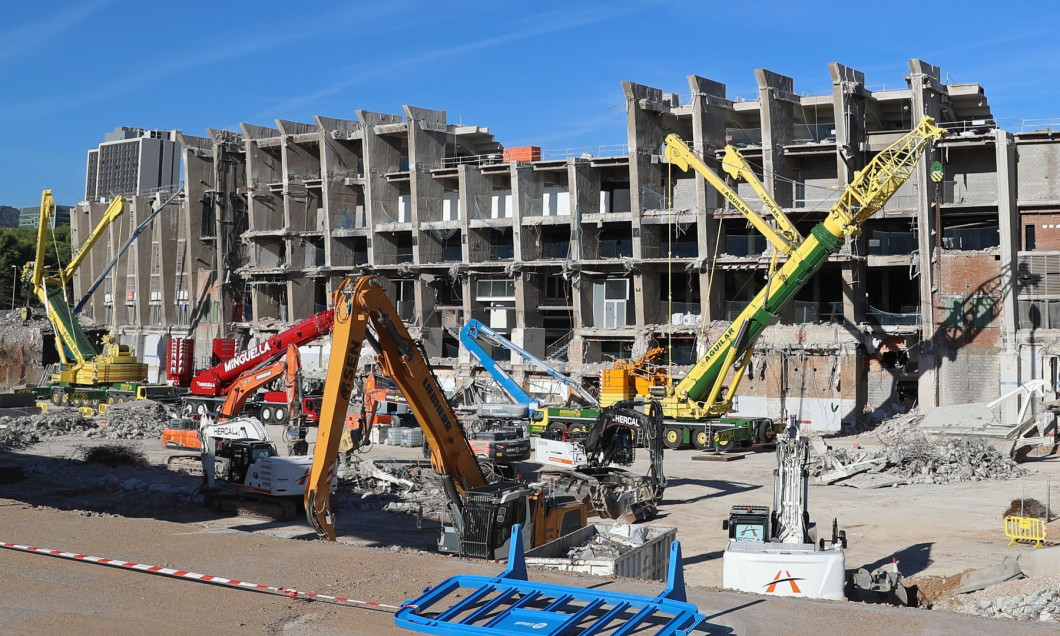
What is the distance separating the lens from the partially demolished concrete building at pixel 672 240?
43312mm

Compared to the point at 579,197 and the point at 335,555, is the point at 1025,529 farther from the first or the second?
the point at 579,197

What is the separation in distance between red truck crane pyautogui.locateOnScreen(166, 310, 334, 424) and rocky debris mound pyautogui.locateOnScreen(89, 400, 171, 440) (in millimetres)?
1348

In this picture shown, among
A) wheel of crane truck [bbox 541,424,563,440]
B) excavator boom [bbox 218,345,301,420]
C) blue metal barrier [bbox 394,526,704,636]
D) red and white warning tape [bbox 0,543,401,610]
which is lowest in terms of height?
red and white warning tape [bbox 0,543,401,610]

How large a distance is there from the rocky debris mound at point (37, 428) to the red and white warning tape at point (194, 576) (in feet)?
82.1

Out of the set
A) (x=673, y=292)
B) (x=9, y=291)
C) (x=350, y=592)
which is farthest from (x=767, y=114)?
(x=9, y=291)

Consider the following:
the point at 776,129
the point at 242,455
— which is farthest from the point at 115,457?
the point at 776,129

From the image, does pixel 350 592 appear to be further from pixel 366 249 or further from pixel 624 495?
pixel 366 249

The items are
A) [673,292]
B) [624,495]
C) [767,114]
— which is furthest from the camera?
[673,292]

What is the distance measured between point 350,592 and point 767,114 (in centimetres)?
3826

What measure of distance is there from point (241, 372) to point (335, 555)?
1110 inches

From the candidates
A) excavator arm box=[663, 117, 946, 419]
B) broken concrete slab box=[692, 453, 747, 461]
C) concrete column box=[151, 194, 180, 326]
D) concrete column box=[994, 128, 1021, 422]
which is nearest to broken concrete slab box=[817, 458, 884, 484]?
broken concrete slab box=[692, 453, 747, 461]

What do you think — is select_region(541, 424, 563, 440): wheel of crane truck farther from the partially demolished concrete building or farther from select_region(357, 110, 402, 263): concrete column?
select_region(357, 110, 402, 263): concrete column

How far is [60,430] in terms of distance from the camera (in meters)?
41.8

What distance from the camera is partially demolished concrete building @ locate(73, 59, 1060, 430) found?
142 ft
